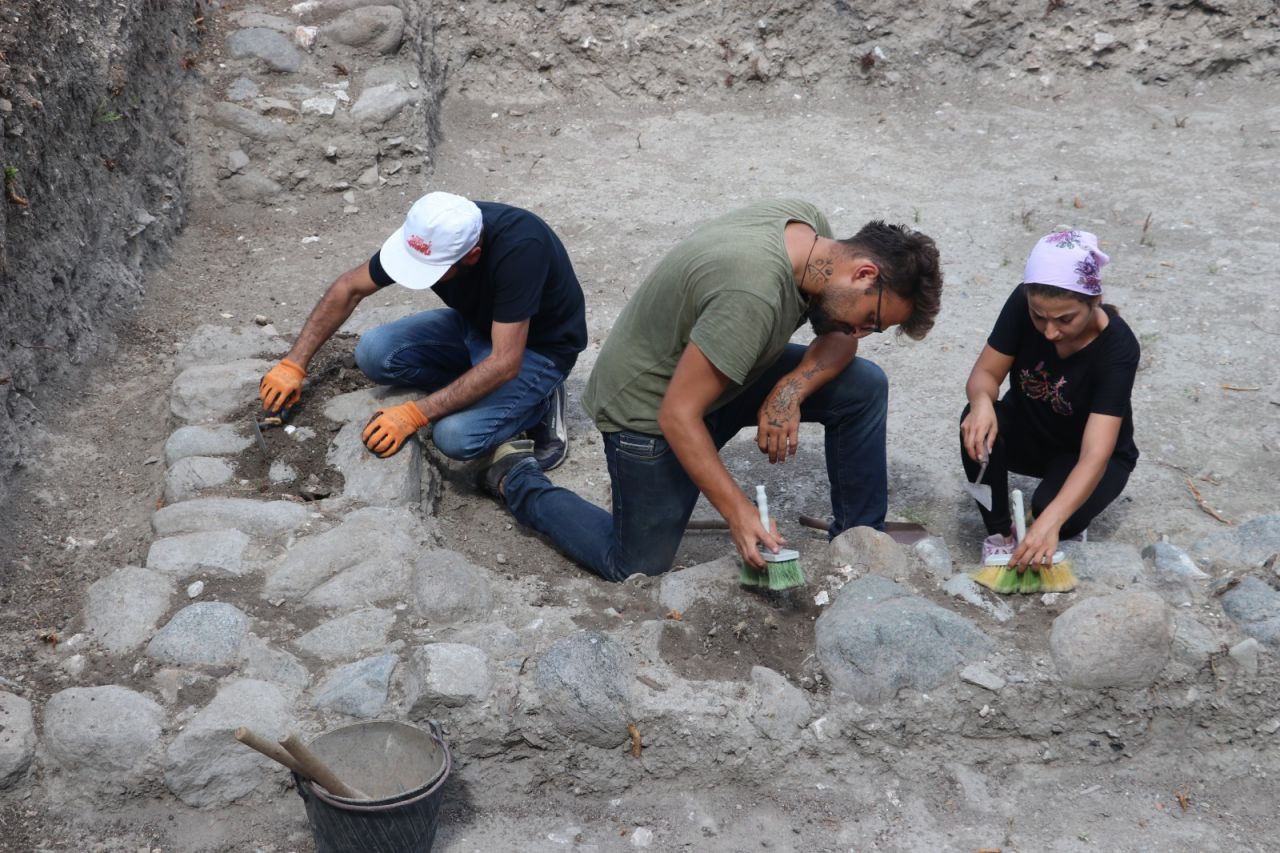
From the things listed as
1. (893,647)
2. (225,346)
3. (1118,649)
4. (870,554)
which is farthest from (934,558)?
(225,346)

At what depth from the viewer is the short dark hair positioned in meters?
3.10

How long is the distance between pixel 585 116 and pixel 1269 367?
475 cm

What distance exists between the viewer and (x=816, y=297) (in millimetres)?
3203

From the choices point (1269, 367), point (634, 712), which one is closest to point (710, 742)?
point (634, 712)

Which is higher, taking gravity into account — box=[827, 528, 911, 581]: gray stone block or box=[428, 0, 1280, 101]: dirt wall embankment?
box=[428, 0, 1280, 101]: dirt wall embankment

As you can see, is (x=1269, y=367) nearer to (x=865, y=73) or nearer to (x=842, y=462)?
(x=842, y=462)

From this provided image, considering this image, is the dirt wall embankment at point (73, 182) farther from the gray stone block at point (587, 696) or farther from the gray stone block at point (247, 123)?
the gray stone block at point (587, 696)

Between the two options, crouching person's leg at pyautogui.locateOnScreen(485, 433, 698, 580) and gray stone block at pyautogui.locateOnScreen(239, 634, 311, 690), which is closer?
gray stone block at pyautogui.locateOnScreen(239, 634, 311, 690)

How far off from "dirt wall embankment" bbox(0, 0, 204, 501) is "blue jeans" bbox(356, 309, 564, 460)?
4.01 feet

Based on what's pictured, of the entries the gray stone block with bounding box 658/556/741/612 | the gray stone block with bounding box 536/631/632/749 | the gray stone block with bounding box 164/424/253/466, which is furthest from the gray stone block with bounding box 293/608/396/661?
the gray stone block with bounding box 164/424/253/466

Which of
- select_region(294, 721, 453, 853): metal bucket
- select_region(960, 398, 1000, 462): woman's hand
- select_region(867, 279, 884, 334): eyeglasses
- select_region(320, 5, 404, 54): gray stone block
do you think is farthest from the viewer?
select_region(320, 5, 404, 54): gray stone block

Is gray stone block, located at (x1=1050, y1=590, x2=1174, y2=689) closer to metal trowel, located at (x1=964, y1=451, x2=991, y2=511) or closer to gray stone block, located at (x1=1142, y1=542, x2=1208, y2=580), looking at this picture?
gray stone block, located at (x1=1142, y1=542, x2=1208, y2=580)

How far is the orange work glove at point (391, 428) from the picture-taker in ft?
13.2

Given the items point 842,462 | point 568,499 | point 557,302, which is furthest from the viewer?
point 557,302
